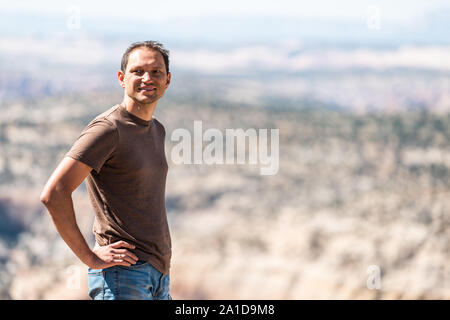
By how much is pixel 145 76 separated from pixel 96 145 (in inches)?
15.9

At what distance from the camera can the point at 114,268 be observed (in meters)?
2.72

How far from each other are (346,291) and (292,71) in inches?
4171

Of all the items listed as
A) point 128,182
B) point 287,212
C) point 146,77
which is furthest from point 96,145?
point 287,212

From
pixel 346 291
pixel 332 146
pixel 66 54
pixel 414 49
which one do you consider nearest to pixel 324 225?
pixel 346 291

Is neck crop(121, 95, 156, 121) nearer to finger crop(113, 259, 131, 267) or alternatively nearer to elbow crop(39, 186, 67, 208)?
elbow crop(39, 186, 67, 208)

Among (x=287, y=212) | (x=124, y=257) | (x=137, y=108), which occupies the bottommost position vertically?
(x=287, y=212)

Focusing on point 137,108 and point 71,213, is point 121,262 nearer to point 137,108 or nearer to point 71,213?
point 71,213

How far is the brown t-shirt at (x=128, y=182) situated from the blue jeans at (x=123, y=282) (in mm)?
47

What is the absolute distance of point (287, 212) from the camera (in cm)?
2805

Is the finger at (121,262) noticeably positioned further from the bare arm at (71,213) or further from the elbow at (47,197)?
the elbow at (47,197)

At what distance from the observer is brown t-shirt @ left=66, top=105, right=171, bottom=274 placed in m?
2.58

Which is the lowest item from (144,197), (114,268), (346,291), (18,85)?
(346,291)

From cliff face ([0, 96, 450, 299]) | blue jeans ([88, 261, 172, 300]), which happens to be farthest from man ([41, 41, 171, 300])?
cliff face ([0, 96, 450, 299])
